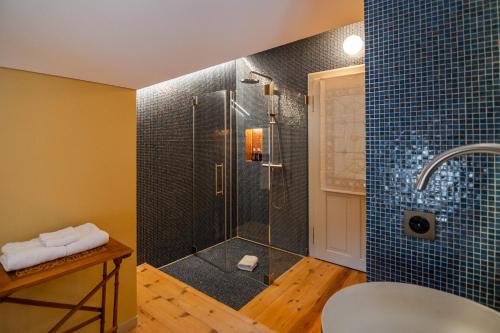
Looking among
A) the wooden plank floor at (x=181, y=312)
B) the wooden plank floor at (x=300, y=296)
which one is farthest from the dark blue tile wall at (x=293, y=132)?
the wooden plank floor at (x=181, y=312)

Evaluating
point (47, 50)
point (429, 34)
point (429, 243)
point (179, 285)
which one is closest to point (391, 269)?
point (429, 243)

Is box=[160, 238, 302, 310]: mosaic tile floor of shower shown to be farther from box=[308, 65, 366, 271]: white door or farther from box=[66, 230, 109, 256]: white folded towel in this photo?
box=[66, 230, 109, 256]: white folded towel

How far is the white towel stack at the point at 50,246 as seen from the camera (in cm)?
121

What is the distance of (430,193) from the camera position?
3.34ft

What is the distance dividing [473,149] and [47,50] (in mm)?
1651

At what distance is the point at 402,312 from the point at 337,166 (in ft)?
7.26

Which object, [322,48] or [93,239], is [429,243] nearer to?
[93,239]

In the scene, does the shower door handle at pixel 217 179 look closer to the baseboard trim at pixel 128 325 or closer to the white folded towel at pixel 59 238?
the baseboard trim at pixel 128 325

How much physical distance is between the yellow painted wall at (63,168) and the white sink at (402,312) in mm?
1642

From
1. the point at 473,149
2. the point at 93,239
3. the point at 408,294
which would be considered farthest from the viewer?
the point at 93,239

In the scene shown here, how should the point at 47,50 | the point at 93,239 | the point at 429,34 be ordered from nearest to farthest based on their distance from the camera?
the point at 429,34 < the point at 47,50 < the point at 93,239

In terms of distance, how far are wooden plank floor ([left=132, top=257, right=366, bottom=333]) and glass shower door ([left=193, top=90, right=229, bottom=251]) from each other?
0.83 m

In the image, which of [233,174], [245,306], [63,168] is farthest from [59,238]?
[233,174]

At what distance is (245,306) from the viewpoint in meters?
2.28
